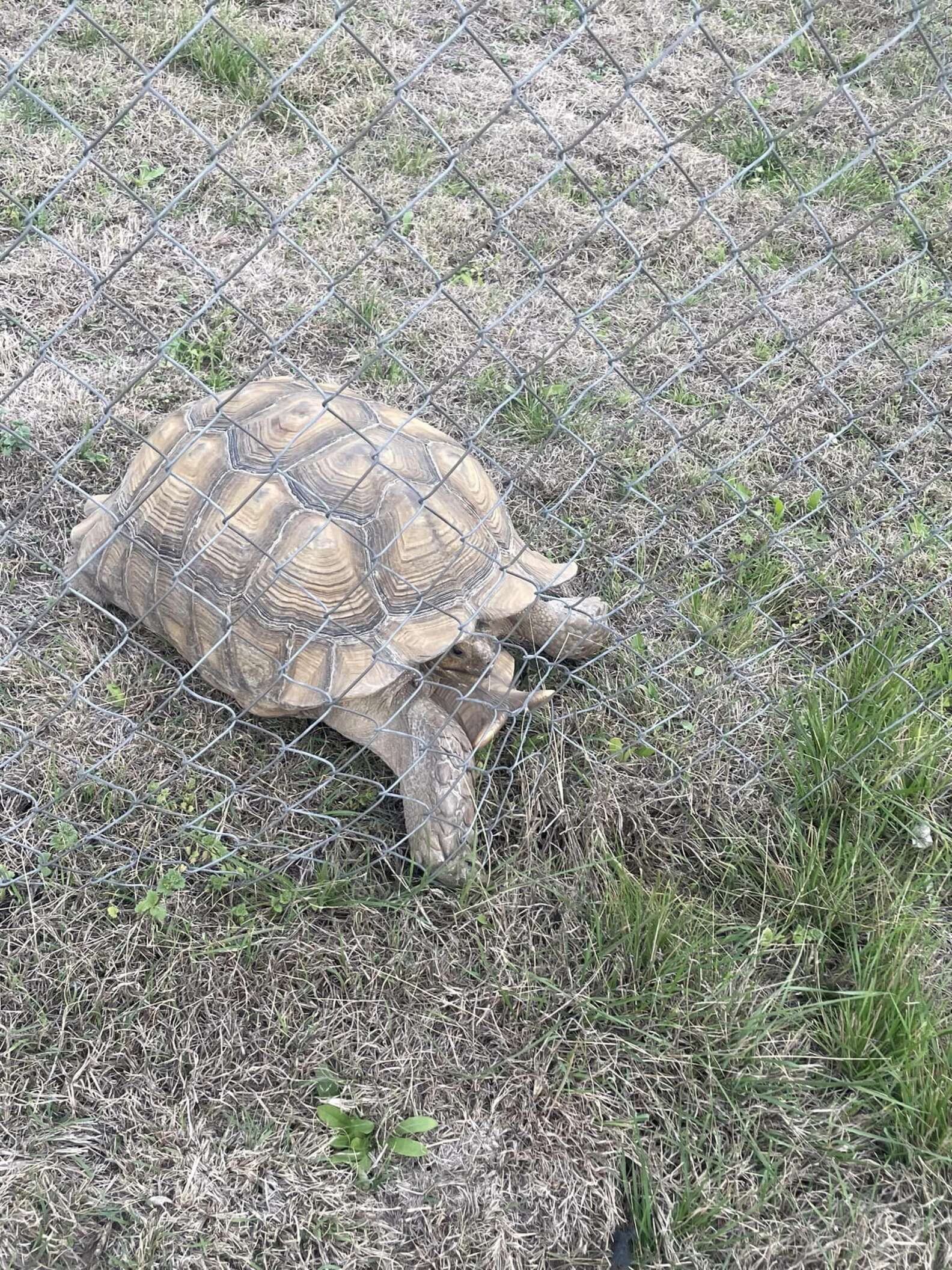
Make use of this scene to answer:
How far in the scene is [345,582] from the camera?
2551mm

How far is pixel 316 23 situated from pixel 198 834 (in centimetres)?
443

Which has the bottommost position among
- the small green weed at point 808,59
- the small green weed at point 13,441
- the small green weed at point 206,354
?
the small green weed at point 808,59

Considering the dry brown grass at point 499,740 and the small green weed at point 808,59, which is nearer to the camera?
the dry brown grass at point 499,740

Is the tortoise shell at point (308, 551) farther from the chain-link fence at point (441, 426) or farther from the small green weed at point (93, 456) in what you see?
the small green weed at point (93, 456)

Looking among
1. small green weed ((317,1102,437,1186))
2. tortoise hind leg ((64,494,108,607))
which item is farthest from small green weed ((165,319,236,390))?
small green weed ((317,1102,437,1186))

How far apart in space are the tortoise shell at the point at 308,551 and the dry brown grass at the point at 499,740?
21 cm

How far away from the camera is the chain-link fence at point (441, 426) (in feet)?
8.30

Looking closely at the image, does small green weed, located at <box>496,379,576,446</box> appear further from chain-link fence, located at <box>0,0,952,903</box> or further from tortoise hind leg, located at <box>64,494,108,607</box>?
tortoise hind leg, located at <box>64,494,108,607</box>

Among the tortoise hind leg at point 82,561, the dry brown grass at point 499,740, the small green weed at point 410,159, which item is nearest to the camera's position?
the dry brown grass at point 499,740

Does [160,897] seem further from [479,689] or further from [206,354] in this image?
[206,354]

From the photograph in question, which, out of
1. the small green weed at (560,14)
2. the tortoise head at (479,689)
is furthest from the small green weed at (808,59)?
the tortoise head at (479,689)

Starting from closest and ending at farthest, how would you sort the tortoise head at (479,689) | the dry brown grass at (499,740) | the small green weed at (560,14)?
the dry brown grass at (499,740) → the tortoise head at (479,689) → the small green weed at (560,14)

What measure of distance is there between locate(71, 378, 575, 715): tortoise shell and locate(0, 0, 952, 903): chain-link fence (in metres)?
0.01

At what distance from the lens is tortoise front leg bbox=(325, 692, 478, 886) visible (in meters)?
2.45
